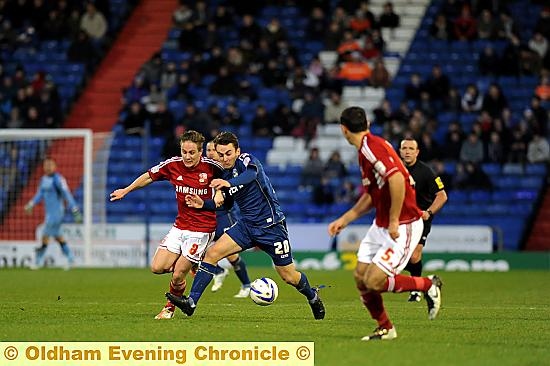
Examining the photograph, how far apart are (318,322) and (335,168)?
15.4 meters

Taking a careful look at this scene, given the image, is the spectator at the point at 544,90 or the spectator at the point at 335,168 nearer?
the spectator at the point at 335,168

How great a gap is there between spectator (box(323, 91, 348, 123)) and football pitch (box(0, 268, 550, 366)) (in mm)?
9833

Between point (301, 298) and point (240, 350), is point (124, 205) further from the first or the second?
point (240, 350)

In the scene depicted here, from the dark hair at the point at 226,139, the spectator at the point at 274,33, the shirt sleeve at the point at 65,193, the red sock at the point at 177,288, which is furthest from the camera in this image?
the spectator at the point at 274,33

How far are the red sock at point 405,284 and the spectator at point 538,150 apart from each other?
57.5ft

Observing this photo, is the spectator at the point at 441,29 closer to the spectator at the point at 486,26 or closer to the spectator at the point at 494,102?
the spectator at the point at 486,26

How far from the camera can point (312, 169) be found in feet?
89.5

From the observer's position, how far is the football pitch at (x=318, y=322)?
9398 mm

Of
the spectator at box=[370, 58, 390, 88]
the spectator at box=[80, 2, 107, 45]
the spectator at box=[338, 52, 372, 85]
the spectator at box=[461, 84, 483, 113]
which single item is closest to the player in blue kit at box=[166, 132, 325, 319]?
the spectator at box=[461, 84, 483, 113]

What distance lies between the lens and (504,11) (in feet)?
101

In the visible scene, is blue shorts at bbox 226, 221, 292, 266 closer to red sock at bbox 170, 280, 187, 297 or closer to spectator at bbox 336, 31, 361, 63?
red sock at bbox 170, 280, 187, 297

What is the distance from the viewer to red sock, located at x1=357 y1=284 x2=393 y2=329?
1005 centimetres

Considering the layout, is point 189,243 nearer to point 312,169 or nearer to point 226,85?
point 312,169

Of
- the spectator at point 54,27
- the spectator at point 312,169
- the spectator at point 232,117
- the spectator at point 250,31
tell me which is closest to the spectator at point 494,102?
the spectator at point 312,169
